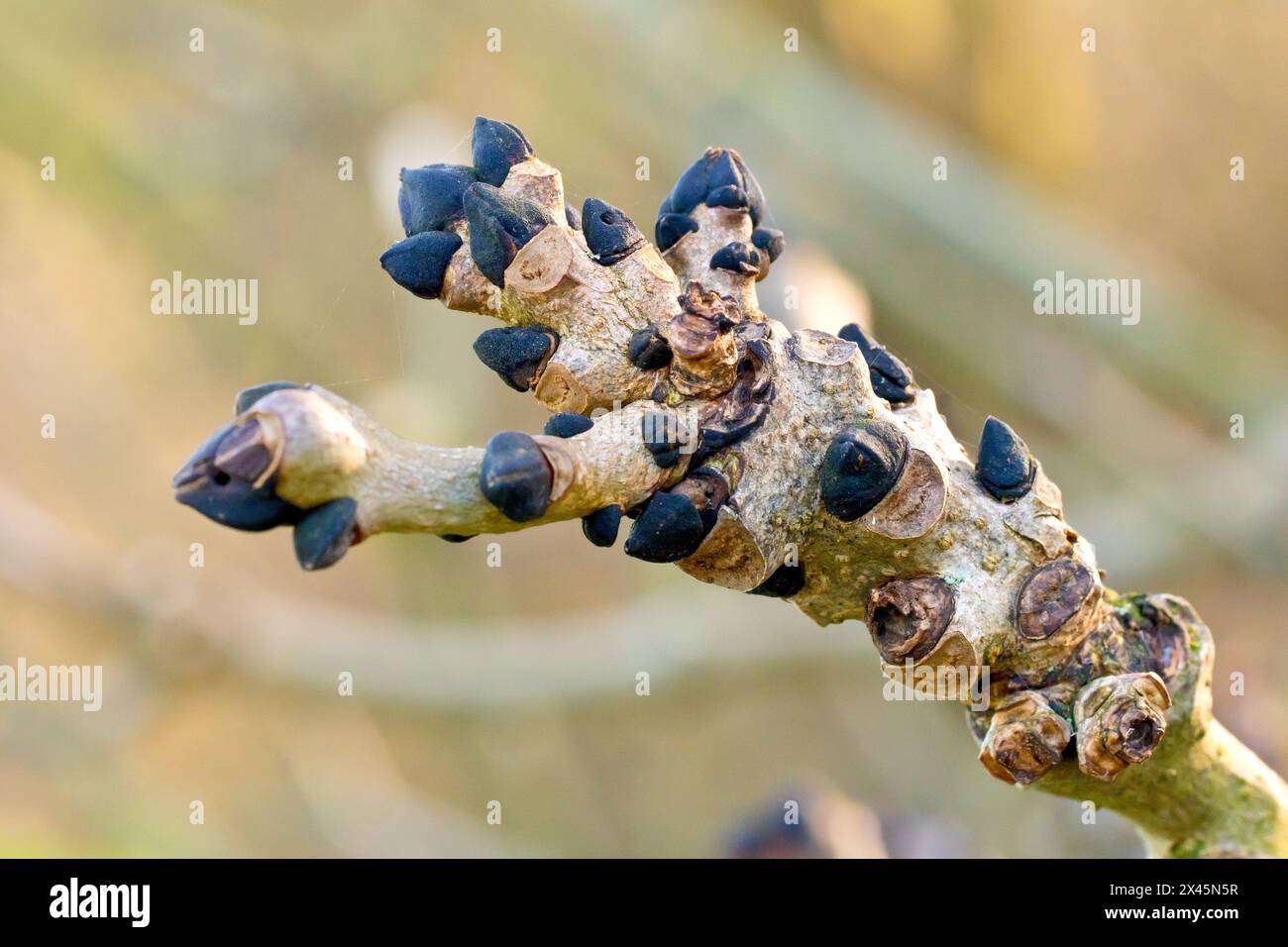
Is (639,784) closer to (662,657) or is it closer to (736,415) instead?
(662,657)

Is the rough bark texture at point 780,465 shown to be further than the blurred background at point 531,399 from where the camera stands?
No

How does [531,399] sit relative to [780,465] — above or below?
above

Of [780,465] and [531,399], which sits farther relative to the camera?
[531,399]

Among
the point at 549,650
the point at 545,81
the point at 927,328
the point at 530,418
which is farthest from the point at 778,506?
the point at 530,418
